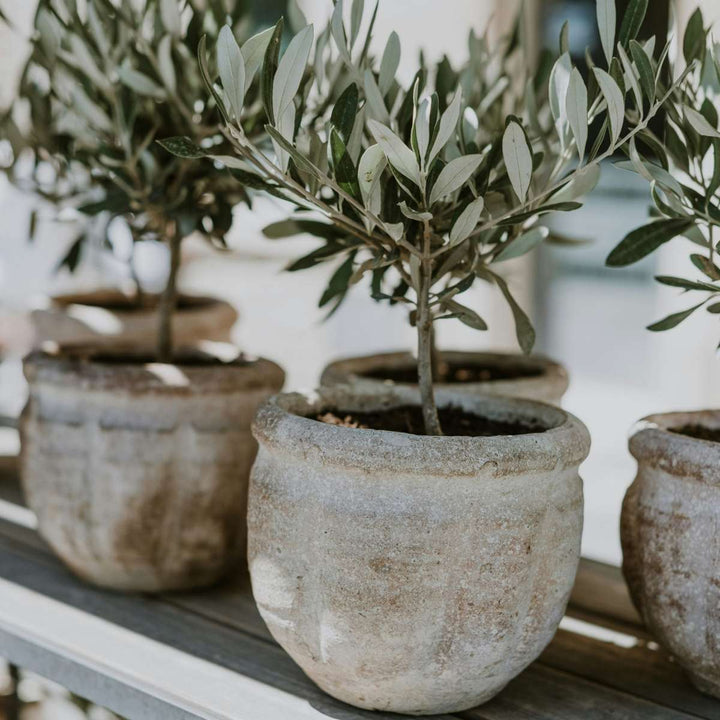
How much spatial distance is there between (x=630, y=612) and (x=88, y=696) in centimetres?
62

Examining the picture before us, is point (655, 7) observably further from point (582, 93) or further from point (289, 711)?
point (289, 711)

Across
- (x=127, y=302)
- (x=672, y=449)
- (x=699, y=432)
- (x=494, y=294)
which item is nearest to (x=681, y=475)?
(x=672, y=449)

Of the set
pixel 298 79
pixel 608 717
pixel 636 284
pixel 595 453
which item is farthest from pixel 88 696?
pixel 636 284

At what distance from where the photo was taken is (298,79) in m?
0.85

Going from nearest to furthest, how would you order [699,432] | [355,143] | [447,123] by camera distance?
1. [447,123]
2. [355,143]
3. [699,432]

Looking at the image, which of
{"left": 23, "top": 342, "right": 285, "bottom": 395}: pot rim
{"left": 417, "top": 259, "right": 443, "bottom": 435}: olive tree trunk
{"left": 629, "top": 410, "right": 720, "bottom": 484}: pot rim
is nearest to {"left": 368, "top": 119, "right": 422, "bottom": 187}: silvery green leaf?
{"left": 417, "top": 259, "right": 443, "bottom": 435}: olive tree trunk

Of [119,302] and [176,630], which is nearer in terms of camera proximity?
[176,630]

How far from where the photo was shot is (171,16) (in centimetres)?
123

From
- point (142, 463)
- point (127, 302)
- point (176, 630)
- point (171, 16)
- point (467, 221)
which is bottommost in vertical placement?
point (176, 630)

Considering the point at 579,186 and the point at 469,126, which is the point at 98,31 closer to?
the point at 469,126

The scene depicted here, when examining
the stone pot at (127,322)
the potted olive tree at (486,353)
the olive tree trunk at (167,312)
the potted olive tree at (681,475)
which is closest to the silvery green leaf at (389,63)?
the potted olive tree at (486,353)

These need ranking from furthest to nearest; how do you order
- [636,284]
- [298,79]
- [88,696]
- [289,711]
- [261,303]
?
[261,303] → [636,284] → [88,696] → [289,711] → [298,79]

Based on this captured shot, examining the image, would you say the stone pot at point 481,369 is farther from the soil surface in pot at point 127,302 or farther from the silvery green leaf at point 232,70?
the soil surface in pot at point 127,302

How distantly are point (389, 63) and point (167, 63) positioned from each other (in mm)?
337
